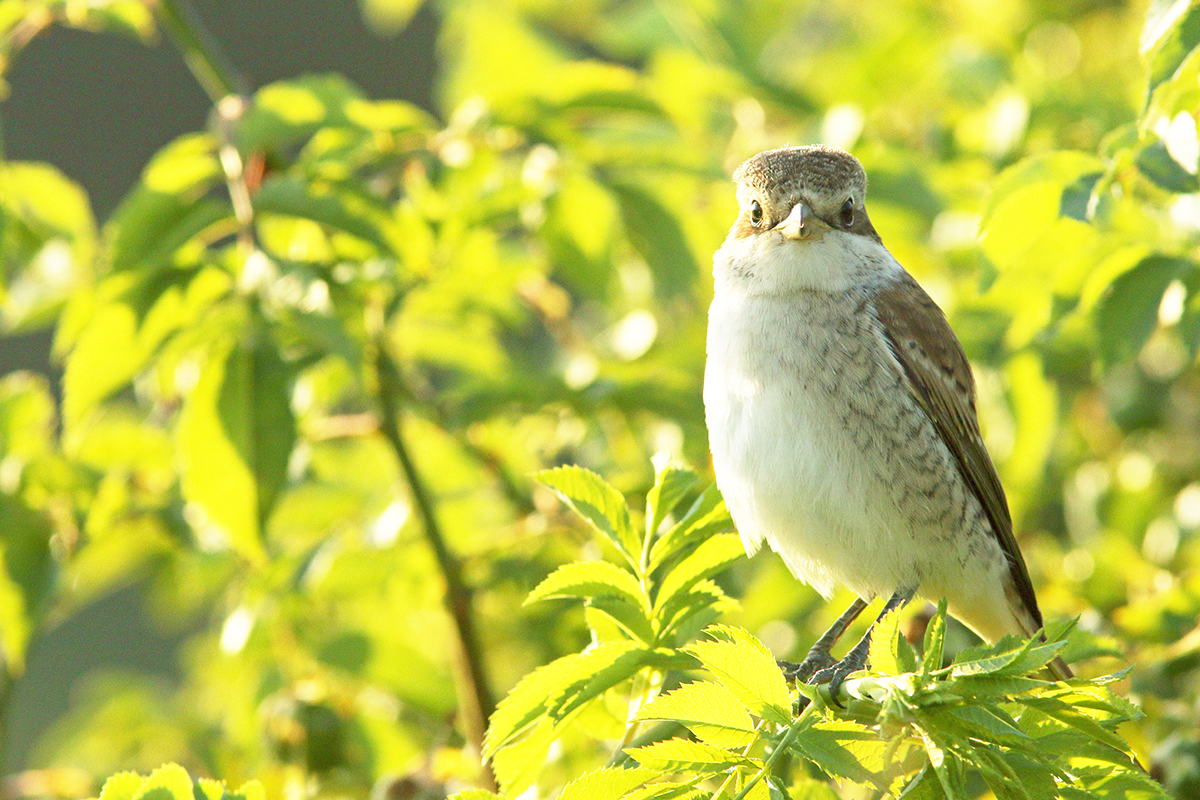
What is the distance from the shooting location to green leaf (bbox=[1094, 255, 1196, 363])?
7.05 ft

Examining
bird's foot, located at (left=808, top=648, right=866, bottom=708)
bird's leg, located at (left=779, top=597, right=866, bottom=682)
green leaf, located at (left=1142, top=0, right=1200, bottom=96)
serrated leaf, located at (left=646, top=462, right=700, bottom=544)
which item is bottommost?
bird's leg, located at (left=779, top=597, right=866, bottom=682)

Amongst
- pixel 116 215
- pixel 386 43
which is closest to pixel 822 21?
pixel 116 215

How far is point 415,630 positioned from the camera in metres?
3.01

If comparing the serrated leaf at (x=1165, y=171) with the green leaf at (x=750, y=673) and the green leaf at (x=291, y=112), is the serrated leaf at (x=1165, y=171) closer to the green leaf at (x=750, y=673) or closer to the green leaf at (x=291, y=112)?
the green leaf at (x=750, y=673)

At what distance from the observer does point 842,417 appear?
226 centimetres

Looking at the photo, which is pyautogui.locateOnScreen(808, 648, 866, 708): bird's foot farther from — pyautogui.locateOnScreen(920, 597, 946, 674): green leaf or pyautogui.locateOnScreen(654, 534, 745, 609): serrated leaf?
pyautogui.locateOnScreen(920, 597, 946, 674): green leaf

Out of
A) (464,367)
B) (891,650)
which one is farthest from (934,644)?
(464,367)

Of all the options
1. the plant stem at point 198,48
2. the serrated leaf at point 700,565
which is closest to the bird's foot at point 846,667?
the serrated leaf at point 700,565

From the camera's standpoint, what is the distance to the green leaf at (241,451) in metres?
2.18

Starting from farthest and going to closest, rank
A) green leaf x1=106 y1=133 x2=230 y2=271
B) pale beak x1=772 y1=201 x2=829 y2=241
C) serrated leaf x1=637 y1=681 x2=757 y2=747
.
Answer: pale beak x1=772 y1=201 x2=829 y2=241 < green leaf x1=106 y1=133 x2=230 y2=271 < serrated leaf x1=637 y1=681 x2=757 y2=747

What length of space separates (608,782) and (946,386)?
1303mm

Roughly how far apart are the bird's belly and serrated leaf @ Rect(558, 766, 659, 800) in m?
0.86

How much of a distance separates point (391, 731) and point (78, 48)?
344 inches

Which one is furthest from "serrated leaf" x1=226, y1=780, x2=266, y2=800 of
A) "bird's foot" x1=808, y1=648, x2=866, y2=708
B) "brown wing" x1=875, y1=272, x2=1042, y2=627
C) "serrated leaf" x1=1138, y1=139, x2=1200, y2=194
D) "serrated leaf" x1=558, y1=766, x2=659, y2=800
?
"serrated leaf" x1=1138, y1=139, x2=1200, y2=194
